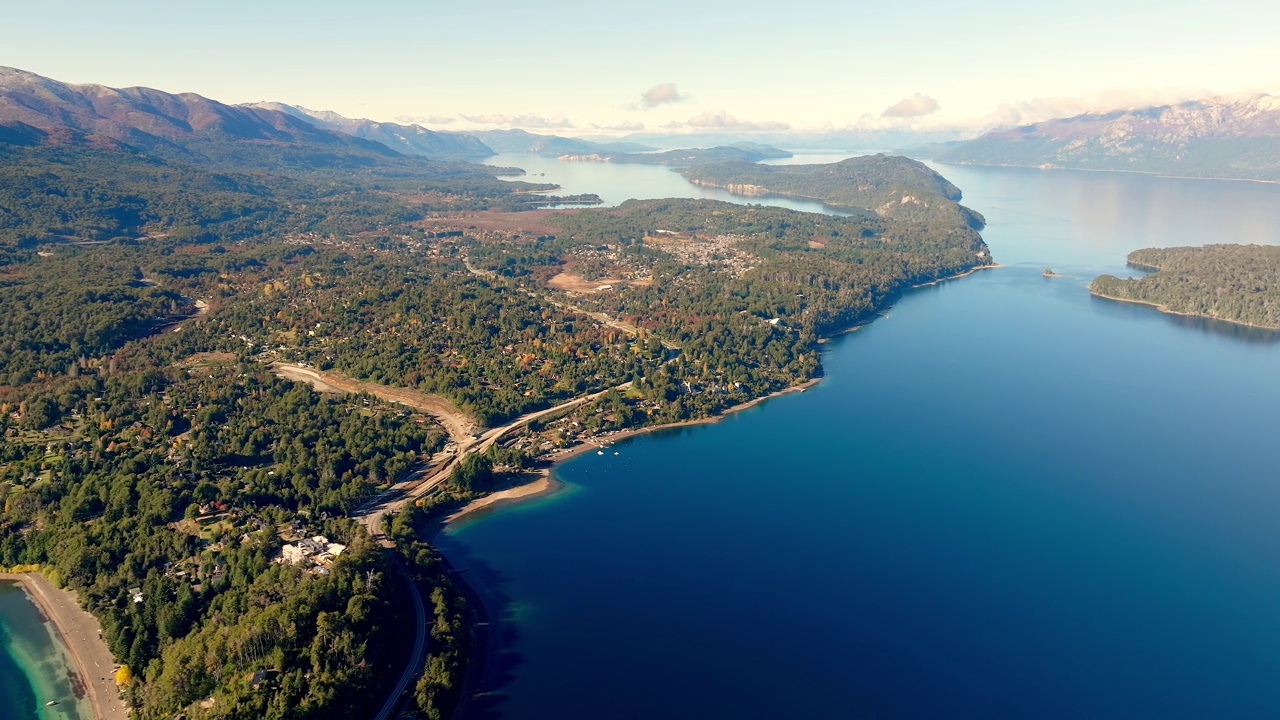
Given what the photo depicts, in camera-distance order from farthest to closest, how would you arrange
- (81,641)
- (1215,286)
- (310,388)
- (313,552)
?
(1215,286) < (310,388) < (313,552) < (81,641)

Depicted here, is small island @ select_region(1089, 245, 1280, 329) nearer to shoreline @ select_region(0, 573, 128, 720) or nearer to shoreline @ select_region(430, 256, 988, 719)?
shoreline @ select_region(430, 256, 988, 719)

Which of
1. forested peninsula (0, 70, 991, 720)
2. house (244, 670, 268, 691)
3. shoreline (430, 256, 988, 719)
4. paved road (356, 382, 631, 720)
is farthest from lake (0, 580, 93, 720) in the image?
shoreline (430, 256, 988, 719)

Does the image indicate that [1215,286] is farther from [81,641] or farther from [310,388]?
[81,641]

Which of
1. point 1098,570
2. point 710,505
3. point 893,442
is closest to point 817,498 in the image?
point 710,505

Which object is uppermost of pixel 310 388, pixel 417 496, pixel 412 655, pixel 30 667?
pixel 310 388

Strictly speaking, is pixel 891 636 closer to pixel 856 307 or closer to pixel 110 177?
pixel 856 307

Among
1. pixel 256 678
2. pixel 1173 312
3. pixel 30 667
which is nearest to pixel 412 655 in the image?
pixel 256 678

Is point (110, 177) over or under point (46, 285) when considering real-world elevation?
over
